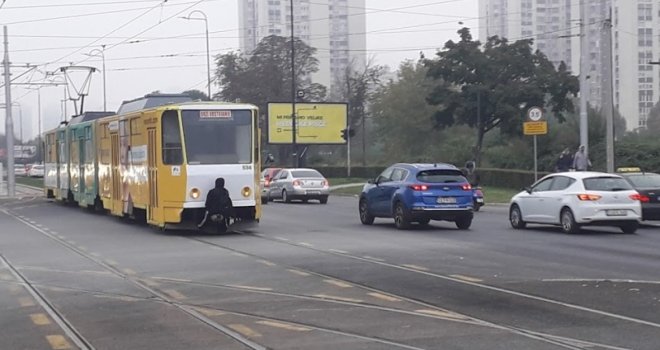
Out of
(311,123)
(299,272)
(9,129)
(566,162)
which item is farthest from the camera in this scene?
(311,123)

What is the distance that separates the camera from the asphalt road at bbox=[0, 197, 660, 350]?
10289mm

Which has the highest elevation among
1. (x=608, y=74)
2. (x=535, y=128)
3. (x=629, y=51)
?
(x=629, y=51)

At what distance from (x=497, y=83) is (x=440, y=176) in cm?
3572

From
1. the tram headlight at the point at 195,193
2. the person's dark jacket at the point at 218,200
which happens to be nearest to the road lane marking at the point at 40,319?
the person's dark jacket at the point at 218,200

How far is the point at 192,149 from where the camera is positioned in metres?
24.4

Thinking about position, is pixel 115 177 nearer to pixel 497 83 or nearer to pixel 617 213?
pixel 617 213

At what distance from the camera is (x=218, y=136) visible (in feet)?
80.9

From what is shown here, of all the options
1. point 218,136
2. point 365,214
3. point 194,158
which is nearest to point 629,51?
point 365,214

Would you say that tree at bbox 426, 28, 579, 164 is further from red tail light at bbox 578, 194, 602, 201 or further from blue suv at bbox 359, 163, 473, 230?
red tail light at bbox 578, 194, 602, 201

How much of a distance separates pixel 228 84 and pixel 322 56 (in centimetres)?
5203

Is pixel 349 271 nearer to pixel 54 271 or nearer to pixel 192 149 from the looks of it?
pixel 54 271

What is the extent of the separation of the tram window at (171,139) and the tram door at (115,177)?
5.75m

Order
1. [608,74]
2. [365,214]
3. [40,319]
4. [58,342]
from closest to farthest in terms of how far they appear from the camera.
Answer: [58,342] → [40,319] → [365,214] → [608,74]

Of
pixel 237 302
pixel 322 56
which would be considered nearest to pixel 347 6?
pixel 322 56
